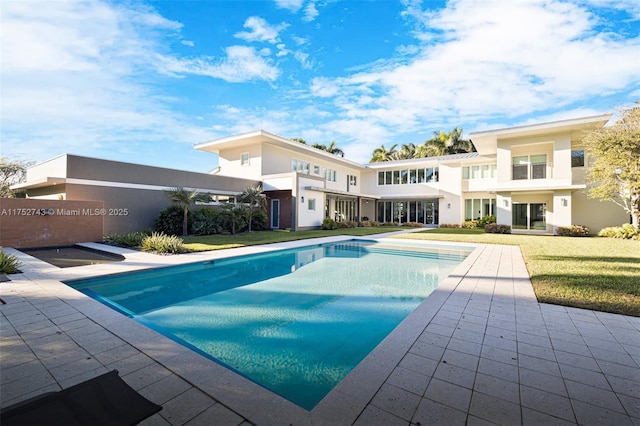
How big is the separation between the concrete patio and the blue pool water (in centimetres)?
54

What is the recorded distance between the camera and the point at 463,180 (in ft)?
81.9

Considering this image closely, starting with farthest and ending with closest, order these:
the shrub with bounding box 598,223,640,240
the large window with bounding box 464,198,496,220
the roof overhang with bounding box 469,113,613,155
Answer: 1. the large window with bounding box 464,198,496,220
2. the roof overhang with bounding box 469,113,613,155
3. the shrub with bounding box 598,223,640,240

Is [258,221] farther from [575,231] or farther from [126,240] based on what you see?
[575,231]

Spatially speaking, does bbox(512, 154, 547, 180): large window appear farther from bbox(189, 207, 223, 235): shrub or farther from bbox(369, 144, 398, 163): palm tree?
bbox(369, 144, 398, 163): palm tree

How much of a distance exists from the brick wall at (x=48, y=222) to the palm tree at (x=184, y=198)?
115 inches

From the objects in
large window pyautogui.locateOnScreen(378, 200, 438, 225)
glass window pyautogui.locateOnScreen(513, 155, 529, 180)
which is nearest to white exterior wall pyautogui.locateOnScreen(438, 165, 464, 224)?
large window pyautogui.locateOnScreen(378, 200, 438, 225)

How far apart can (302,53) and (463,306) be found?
13923 millimetres

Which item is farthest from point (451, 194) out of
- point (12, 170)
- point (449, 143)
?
point (12, 170)

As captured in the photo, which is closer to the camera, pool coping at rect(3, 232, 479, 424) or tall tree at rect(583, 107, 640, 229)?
pool coping at rect(3, 232, 479, 424)

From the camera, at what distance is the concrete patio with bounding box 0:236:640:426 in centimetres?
224

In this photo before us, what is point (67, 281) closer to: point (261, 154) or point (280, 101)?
point (261, 154)

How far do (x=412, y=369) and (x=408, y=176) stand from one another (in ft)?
87.7

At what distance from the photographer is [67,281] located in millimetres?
6469

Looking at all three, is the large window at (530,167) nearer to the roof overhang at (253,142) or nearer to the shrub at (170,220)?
the roof overhang at (253,142)
